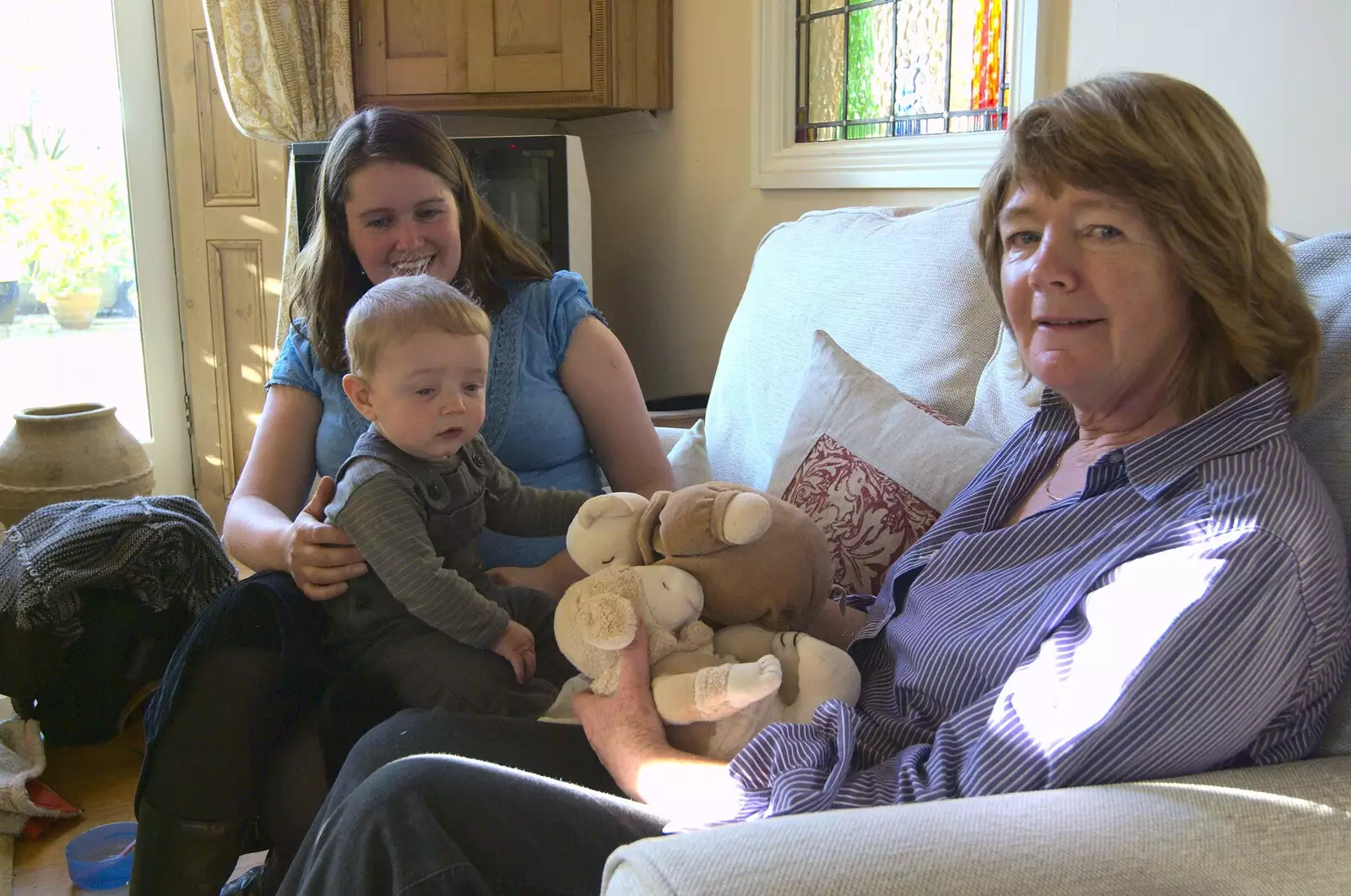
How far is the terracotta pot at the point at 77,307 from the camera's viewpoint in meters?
3.64

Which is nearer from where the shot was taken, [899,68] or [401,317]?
[401,317]

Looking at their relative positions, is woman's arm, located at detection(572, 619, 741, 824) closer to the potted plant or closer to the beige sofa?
the beige sofa

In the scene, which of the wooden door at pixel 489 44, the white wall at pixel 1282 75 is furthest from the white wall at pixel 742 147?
the wooden door at pixel 489 44

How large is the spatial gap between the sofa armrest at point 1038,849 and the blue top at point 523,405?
0.96 m

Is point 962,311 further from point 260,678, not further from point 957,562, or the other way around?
point 260,678

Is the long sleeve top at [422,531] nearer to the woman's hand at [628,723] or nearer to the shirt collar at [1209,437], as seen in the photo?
the woman's hand at [628,723]

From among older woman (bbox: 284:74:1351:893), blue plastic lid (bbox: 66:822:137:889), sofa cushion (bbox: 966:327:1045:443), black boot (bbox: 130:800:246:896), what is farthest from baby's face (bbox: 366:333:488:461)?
blue plastic lid (bbox: 66:822:137:889)

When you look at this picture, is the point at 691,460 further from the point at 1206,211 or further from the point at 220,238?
the point at 220,238

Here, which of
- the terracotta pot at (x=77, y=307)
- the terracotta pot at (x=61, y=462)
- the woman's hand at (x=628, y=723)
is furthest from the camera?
the terracotta pot at (x=77, y=307)

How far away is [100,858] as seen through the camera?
6.22 feet

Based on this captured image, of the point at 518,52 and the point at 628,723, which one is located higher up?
the point at 518,52

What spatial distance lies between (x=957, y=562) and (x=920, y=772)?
249 mm

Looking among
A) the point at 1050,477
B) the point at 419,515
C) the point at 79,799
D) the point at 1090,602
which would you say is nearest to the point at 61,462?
the point at 79,799

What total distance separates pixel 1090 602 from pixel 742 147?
230 centimetres
